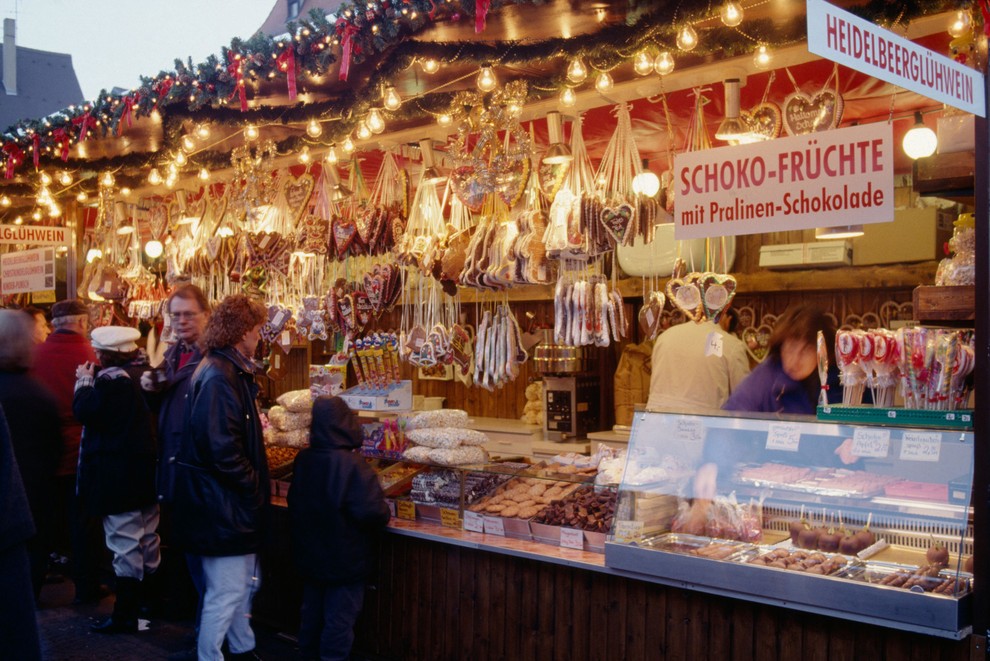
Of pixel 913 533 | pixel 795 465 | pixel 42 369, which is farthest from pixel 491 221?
pixel 42 369

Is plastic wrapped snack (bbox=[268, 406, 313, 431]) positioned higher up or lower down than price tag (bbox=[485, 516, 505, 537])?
higher up

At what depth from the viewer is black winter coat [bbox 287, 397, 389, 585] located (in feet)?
14.2

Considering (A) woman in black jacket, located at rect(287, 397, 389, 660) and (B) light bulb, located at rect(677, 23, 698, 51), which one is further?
(A) woman in black jacket, located at rect(287, 397, 389, 660)

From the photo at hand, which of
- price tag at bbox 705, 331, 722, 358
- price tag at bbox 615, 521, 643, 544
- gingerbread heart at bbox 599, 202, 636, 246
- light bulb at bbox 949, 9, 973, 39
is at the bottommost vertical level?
price tag at bbox 615, 521, 643, 544

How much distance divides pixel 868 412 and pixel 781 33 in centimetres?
157

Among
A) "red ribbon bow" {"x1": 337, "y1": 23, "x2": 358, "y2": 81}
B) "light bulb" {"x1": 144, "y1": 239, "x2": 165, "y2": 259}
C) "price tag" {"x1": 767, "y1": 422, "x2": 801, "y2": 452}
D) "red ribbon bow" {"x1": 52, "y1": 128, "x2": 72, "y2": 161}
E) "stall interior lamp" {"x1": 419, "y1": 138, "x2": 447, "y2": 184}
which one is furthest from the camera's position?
"light bulb" {"x1": 144, "y1": 239, "x2": 165, "y2": 259}

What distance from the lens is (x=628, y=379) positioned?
27.2ft

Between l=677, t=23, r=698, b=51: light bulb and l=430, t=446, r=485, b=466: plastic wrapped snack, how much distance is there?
2.26 m

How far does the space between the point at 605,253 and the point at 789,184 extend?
1643 millimetres

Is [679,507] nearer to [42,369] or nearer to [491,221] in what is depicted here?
[491,221]

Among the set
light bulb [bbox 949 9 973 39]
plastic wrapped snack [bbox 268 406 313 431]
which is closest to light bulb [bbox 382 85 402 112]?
plastic wrapped snack [bbox 268 406 313 431]

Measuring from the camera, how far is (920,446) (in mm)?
3273

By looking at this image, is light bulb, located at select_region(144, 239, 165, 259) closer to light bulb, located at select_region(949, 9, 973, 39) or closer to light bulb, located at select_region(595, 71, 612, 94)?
light bulb, located at select_region(595, 71, 612, 94)

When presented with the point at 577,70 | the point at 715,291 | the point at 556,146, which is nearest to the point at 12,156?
the point at 556,146
